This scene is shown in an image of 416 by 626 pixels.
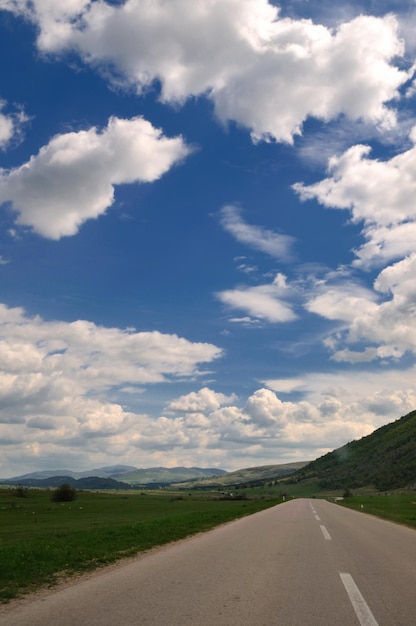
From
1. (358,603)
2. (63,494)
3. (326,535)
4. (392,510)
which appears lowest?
(63,494)

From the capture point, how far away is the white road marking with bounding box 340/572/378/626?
7.70m

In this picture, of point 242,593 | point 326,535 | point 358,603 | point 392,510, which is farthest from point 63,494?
point 358,603

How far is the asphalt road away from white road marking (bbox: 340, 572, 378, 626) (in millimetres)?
16

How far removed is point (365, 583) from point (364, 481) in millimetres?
190089

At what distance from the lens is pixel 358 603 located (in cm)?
881

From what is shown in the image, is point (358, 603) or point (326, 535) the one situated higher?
point (358, 603)

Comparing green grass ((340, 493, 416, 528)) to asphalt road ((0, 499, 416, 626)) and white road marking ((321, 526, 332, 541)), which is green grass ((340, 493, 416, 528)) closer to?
white road marking ((321, 526, 332, 541))

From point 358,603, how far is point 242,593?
221cm

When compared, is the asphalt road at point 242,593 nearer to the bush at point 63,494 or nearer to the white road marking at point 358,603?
the white road marking at point 358,603

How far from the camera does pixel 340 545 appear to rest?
17875mm

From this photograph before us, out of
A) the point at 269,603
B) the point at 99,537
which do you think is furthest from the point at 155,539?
the point at 269,603

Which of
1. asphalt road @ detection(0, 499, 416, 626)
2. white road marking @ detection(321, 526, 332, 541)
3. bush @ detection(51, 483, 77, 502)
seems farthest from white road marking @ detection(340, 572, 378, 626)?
bush @ detection(51, 483, 77, 502)

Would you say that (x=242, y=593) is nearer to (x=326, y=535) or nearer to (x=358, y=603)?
(x=358, y=603)

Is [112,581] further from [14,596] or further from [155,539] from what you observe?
[155,539]
